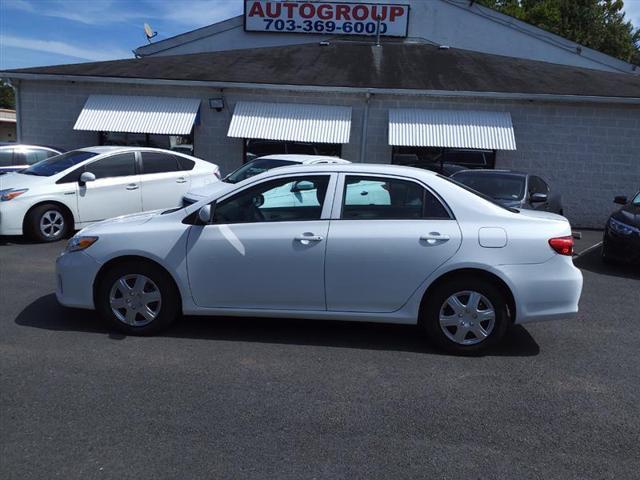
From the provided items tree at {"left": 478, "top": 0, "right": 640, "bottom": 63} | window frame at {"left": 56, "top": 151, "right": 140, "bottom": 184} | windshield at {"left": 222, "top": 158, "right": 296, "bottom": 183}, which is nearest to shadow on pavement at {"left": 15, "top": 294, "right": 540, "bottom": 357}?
window frame at {"left": 56, "top": 151, "right": 140, "bottom": 184}

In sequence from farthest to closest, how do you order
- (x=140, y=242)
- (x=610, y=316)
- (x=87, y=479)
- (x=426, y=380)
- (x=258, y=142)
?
(x=258, y=142)
(x=610, y=316)
(x=140, y=242)
(x=426, y=380)
(x=87, y=479)

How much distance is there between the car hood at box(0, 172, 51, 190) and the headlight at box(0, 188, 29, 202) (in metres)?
0.08

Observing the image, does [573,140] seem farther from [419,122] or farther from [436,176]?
[436,176]

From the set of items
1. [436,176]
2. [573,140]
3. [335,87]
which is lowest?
[436,176]

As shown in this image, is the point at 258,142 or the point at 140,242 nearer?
the point at 140,242

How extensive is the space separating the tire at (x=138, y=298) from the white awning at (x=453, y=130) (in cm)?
917

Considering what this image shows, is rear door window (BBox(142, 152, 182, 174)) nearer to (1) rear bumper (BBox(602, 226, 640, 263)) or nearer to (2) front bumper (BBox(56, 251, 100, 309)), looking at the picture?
(2) front bumper (BBox(56, 251, 100, 309))

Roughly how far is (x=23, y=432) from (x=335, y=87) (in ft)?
37.6

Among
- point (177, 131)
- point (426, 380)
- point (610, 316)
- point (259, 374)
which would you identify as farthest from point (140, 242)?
point (177, 131)

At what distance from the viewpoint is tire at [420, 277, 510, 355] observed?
463 centimetres

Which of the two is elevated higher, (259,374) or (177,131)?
(177,131)

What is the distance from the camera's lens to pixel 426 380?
13.8ft

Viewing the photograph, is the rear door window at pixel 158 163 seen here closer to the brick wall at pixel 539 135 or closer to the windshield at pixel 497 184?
the brick wall at pixel 539 135

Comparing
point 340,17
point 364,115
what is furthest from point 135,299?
point 340,17
